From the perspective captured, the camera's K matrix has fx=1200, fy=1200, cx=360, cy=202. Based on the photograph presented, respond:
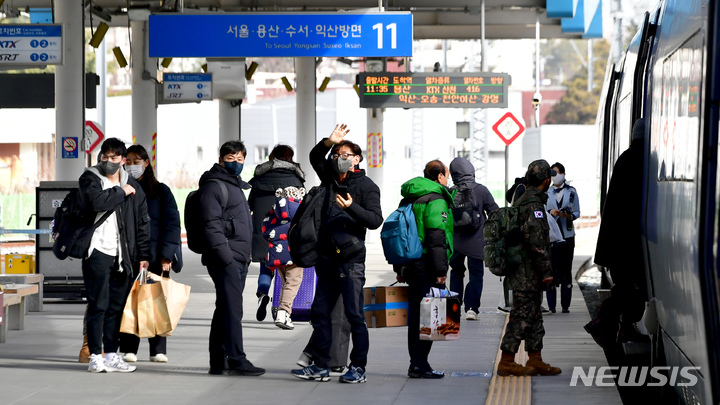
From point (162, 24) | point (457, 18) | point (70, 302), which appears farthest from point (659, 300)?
point (457, 18)

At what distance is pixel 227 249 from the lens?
911 centimetres

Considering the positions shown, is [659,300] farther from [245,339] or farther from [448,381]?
[245,339]

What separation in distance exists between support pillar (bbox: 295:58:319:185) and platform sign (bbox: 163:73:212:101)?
182 inches

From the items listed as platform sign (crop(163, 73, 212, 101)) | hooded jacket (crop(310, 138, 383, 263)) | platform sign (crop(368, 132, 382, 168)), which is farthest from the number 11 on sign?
platform sign (crop(368, 132, 382, 168))

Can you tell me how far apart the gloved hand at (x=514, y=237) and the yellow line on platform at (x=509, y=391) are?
3.42ft

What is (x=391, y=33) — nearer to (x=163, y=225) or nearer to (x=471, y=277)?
(x=471, y=277)

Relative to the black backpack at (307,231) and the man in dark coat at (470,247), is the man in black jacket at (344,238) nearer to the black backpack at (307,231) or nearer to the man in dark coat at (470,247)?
the black backpack at (307,231)

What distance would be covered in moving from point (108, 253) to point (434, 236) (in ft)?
8.28

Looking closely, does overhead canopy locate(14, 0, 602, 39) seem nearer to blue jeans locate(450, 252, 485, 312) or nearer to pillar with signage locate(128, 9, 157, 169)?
pillar with signage locate(128, 9, 157, 169)

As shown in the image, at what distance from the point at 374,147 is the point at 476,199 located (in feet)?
55.6

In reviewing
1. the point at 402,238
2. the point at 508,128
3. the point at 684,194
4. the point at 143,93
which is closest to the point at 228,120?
the point at 143,93

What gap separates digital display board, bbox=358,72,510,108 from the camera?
22969mm

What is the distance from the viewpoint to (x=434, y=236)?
348 inches

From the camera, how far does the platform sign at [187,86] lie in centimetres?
2584
